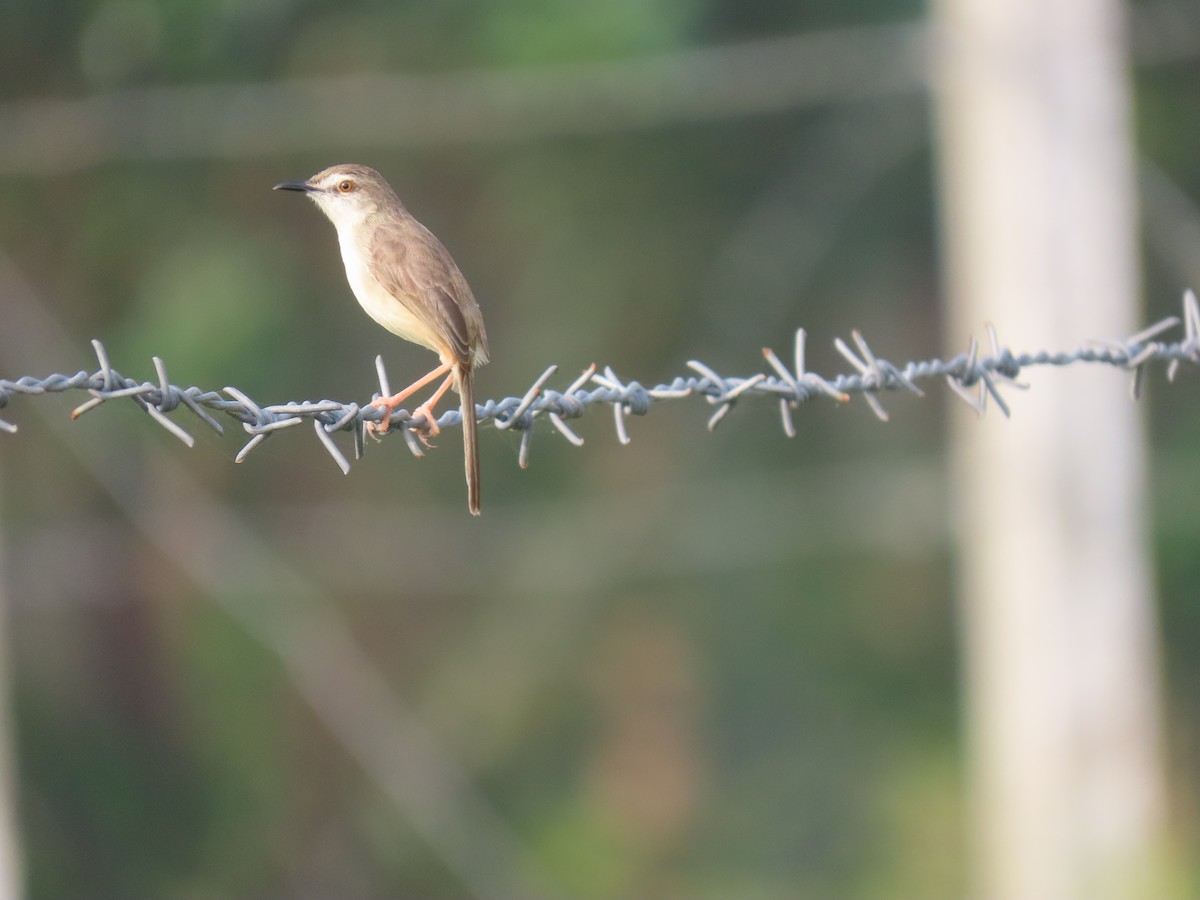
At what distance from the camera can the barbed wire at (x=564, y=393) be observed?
2799mm

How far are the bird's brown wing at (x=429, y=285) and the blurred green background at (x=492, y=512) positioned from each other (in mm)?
7050

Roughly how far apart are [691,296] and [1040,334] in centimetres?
556

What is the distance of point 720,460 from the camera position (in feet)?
45.2

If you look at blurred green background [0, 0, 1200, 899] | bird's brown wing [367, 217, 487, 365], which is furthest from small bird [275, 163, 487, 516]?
blurred green background [0, 0, 1200, 899]

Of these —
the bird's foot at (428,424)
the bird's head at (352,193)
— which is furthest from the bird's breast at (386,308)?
the bird's foot at (428,424)

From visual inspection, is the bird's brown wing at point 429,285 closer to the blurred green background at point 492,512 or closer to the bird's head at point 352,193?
the bird's head at point 352,193

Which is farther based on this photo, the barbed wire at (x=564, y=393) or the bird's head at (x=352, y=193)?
the bird's head at (x=352, y=193)

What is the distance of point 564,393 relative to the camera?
351 cm

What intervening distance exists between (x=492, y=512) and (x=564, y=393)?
372 inches

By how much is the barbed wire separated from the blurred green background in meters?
7.84

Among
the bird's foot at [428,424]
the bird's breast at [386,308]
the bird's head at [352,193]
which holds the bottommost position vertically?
the bird's foot at [428,424]

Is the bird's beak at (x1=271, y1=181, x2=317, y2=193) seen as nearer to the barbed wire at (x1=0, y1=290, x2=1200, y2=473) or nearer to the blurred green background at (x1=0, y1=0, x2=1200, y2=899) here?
the barbed wire at (x1=0, y1=290, x2=1200, y2=473)

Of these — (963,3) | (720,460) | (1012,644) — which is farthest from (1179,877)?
(720,460)

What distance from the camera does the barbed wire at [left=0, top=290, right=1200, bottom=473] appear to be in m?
2.80
